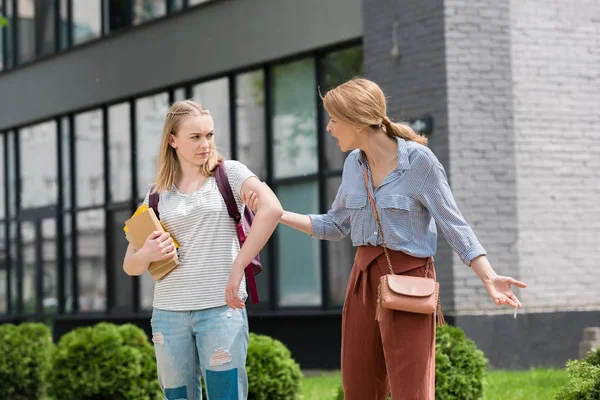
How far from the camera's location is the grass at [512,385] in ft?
28.6

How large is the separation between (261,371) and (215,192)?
157 inches

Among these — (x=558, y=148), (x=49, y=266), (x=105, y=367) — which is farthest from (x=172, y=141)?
(x=49, y=266)

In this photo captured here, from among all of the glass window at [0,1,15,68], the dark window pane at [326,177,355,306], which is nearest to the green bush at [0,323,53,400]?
the dark window pane at [326,177,355,306]

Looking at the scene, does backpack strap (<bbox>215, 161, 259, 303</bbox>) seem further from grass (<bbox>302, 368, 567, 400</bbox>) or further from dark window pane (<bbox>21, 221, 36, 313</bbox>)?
dark window pane (<bbox>21, 221, 36, 313</bbox>)

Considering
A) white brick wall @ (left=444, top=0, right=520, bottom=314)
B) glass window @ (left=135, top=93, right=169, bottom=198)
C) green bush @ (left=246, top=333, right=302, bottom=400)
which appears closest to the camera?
green bush @ (left=246, top=333, right=302, bottom=400)

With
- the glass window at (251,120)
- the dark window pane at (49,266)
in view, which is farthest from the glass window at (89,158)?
the glass window at (251,120)

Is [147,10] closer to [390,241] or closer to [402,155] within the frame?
[402,155]

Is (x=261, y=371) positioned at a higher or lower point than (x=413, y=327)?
lower

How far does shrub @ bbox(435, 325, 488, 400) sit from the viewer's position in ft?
24.8

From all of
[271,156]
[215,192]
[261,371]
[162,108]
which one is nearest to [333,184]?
[271,156]

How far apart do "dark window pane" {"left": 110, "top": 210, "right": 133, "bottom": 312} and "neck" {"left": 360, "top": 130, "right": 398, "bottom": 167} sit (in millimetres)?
13243

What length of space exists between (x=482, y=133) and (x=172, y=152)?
7465mm

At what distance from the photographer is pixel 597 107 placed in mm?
12492

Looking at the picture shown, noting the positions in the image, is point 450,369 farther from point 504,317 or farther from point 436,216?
point 504,317
